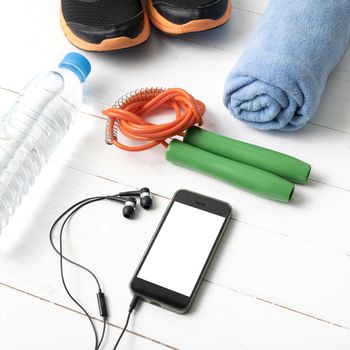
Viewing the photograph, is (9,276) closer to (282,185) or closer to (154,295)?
(154,295)

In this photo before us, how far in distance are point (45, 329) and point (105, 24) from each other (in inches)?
19.4

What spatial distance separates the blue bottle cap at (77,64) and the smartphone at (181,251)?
10.2 inches

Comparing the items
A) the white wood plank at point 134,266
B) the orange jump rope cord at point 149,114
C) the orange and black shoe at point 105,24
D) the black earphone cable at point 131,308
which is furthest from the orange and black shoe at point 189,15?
the black earphone cable at point 131,308

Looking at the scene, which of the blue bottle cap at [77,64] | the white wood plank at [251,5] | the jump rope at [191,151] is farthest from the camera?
the white wood plank at [251,5]

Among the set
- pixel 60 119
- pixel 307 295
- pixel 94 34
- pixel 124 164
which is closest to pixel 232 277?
pixel 307 295

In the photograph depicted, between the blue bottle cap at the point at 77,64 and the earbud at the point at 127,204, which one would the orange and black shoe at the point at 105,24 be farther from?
the earbud at the point at 127,204

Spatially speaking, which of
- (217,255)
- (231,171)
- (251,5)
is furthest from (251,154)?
(251,5)

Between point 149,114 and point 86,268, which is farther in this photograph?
point 149,114

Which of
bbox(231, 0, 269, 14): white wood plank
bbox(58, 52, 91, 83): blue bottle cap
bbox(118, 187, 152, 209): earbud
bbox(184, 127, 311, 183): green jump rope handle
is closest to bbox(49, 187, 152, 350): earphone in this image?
bbox(118, 187, 152, 209): earbud

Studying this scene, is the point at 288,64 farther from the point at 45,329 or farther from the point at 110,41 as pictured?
the point at 45,329

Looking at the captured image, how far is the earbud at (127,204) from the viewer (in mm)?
847

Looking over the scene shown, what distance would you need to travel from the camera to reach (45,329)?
2.52 feet

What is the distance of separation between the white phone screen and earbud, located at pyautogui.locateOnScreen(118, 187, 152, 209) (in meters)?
0.03

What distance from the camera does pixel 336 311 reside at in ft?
2.55
